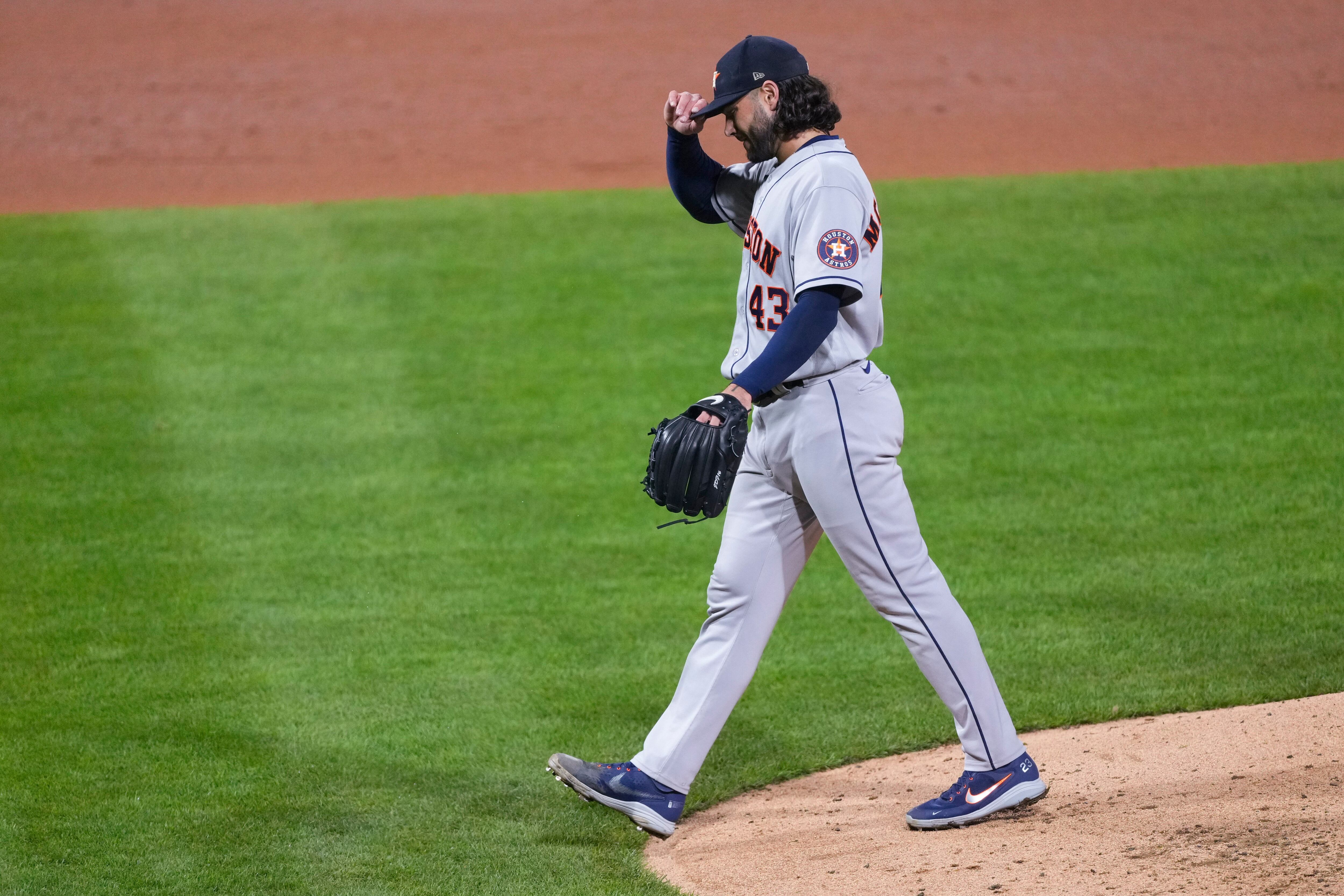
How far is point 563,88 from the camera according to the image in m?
12.5

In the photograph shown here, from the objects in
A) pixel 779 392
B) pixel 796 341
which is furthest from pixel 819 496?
pixel 796 341

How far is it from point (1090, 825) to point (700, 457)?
3.86ft

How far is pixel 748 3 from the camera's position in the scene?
14000 mm

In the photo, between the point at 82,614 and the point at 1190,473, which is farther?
the point at 1190,473

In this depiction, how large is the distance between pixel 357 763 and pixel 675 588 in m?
1.71

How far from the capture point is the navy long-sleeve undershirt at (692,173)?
3650 mm

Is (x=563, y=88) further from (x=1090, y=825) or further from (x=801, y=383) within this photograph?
(x=1090, y=825)

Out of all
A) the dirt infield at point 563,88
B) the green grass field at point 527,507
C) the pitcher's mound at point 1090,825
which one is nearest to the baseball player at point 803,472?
the pitcher's mound at point 1090,825

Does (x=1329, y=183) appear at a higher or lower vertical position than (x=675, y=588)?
higher

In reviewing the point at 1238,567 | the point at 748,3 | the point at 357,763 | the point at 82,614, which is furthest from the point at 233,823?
the point at 748,3

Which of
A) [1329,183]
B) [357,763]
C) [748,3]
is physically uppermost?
[748,3]

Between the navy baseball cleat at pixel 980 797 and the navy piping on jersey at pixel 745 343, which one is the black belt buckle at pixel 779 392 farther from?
the navy baseball cleat at pixel 980 797

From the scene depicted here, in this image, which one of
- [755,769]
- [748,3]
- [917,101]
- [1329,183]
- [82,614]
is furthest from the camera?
[748,3]

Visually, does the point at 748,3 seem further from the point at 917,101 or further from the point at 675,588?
the point at 675,588
